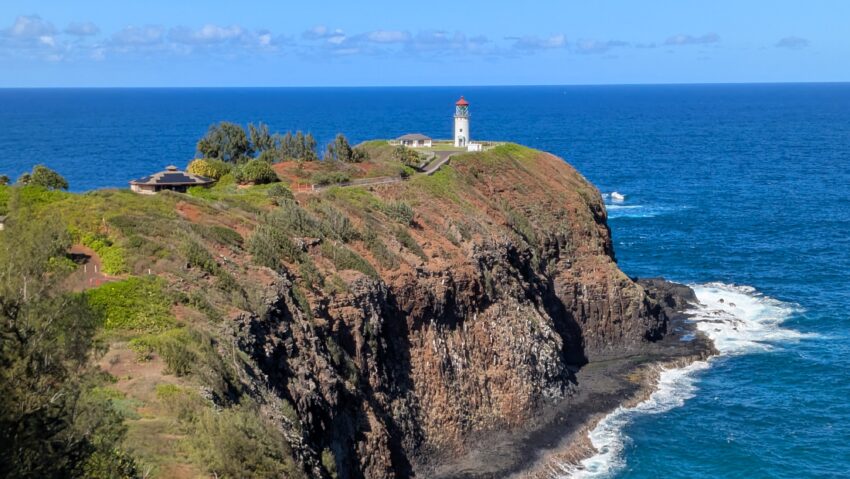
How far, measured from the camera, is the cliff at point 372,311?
110 ft

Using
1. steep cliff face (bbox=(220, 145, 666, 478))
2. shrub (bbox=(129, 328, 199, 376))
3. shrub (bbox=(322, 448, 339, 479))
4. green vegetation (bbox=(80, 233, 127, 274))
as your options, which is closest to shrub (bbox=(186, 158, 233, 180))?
steep cliff face (bbox=(220, 145, 666, 478))

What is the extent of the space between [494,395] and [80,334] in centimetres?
3682

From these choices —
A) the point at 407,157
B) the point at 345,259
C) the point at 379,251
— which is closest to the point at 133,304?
the point at 345,259

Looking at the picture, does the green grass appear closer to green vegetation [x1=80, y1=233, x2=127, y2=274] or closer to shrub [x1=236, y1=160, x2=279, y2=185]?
shrub [x1=236, y1=160, x2=279, y2=185]

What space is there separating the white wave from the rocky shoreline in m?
0.57

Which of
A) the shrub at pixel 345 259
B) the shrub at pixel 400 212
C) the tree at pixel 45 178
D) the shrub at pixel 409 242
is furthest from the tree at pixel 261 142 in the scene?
the shrub at pixel 345 259

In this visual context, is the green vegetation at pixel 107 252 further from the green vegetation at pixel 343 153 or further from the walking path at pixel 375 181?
the green vegetation at pixel 343 153

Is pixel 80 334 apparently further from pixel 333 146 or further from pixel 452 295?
pixel 333 146

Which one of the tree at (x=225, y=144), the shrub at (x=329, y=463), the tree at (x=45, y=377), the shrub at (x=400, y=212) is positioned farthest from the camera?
the tree at (x=225, y=144)

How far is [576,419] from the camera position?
54.6 m

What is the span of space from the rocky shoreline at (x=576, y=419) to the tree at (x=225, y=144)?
4341 centimetres

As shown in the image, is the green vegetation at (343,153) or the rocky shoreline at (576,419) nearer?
the rocky shoreline at (576,419)

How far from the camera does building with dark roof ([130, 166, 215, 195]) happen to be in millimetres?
57562

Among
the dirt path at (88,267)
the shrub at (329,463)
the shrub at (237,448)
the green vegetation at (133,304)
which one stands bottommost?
the shrub at (329,463)
